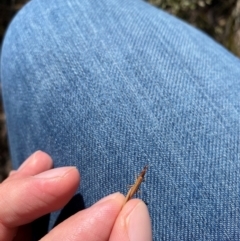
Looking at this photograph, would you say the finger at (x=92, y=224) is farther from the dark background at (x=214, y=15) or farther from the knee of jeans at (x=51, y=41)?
the dark background at (x=214, y=15)

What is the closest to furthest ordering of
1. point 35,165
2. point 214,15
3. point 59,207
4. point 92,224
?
1. point 92,224
2. point 59,207
3. point 35,165
4. point 214,15

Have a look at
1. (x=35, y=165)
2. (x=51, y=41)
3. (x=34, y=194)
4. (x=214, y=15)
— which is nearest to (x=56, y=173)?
(x=34, y=194)

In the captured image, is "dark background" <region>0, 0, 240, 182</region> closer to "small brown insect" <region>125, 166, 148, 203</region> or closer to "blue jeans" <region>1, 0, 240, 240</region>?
"blue jeans" <region>1, 0, 240, 240</region>

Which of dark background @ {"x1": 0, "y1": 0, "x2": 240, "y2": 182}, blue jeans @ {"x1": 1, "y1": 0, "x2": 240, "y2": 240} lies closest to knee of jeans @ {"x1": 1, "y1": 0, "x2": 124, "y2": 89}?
blue jeans @ {"x1": 1, "y1": 0, "x2": 240, "y2": 240}

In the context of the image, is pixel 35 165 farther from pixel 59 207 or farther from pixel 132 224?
pixel 132 224

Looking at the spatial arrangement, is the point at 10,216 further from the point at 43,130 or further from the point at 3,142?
the point at 3,142

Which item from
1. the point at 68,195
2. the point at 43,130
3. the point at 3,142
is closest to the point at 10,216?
the point at 68,195

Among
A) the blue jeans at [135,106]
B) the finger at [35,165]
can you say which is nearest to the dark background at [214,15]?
the blue jeans at [135,106]
